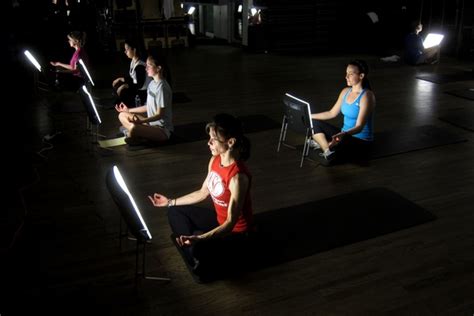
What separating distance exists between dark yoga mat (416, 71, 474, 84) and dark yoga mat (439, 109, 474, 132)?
6.90ft

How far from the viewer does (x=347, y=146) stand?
17.7 ft

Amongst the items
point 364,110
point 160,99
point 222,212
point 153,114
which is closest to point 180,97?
point 153,114

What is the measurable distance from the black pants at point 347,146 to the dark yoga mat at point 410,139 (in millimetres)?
152

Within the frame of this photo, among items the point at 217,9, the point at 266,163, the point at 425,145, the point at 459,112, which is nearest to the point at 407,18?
the point at 217,9

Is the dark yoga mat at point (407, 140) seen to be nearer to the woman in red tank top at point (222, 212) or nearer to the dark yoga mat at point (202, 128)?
the dark yoga mat at point (202, 128)

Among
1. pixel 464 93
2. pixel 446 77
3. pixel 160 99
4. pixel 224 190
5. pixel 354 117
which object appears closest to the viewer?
pixel 224 190

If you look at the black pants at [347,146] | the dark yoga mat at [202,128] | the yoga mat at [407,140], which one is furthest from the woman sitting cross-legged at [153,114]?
the black pants at [347,146]

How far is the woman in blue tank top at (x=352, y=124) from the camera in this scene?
513cm

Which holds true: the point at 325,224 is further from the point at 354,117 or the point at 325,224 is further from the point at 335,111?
the point at 335,111

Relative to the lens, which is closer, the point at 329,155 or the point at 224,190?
the point at 224,190

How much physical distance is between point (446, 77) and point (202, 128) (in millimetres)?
5514

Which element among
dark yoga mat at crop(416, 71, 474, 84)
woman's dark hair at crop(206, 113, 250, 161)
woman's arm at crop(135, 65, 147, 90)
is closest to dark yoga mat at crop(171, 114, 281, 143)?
woman's arm at crop(135, 65, 147, 90)

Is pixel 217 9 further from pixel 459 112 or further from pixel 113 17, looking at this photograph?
pixel 459 112

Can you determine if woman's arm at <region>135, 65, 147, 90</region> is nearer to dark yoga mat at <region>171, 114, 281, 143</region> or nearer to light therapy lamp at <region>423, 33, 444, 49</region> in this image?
dark yoga mat at <region>171, 114, 281, 143</region>
